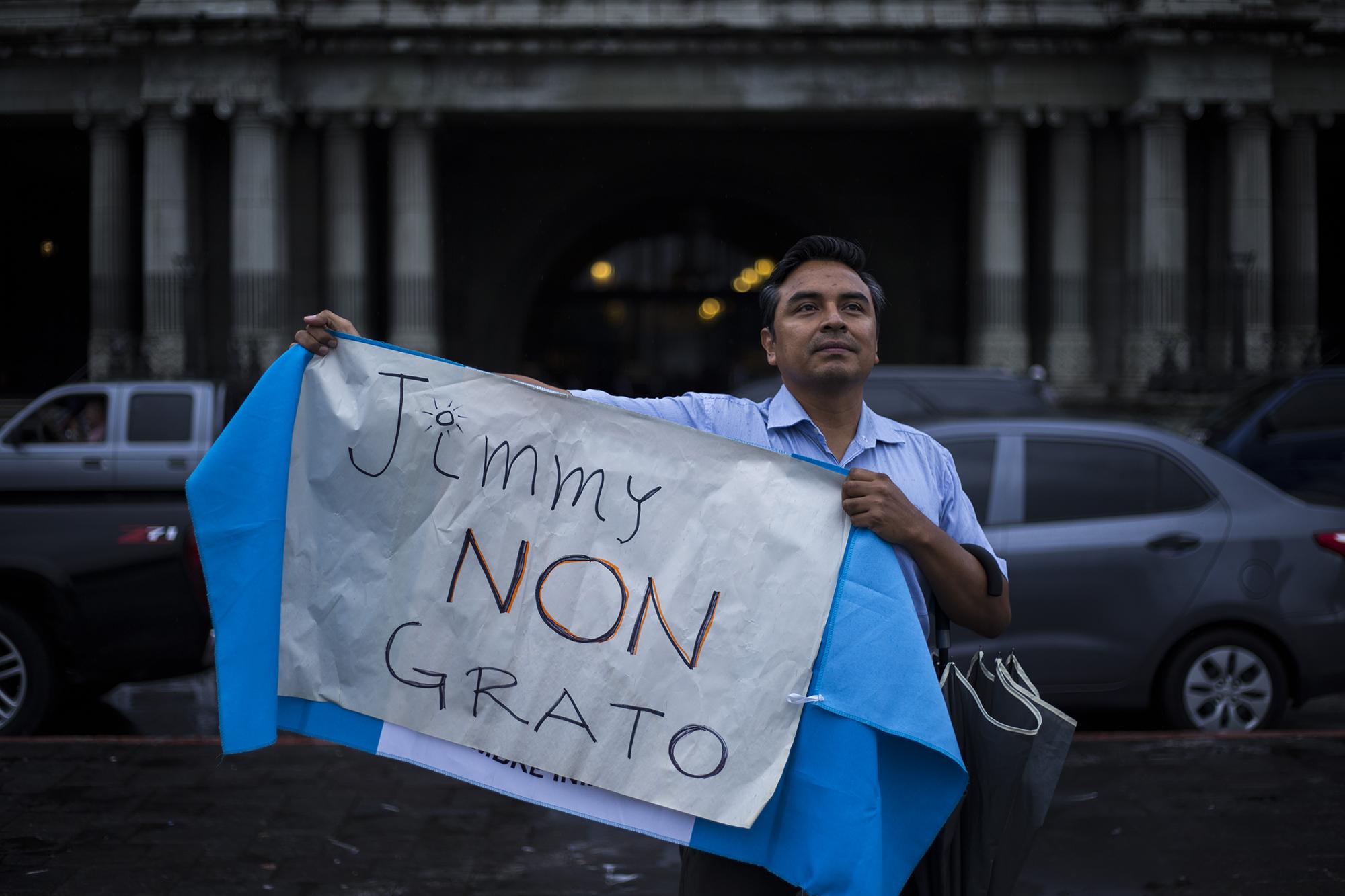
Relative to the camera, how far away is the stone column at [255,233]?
1159 inches

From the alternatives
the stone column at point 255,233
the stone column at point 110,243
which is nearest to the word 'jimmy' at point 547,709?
the stone column at point 255,233

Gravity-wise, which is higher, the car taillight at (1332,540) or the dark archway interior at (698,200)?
the dark archway interior at (698,200)

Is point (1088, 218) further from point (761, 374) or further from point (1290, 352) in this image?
point (761, 374)

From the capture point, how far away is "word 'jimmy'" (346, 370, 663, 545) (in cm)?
339

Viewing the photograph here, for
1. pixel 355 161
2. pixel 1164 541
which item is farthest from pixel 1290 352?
pixel 1164 541

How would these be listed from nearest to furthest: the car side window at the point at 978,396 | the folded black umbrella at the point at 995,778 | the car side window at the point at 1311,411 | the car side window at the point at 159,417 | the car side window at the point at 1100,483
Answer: the folded black umbrella at the point at 995,778
the car side window at the point at 1100,483
the car side window at the point at 1311,411
the car side window at the point at 978,396
the car side window at the point at 159,417

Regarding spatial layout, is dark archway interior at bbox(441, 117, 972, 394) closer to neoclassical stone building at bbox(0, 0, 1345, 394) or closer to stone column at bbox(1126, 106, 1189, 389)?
neoclassical stone building at bbox(0, 0, 1345, 394)

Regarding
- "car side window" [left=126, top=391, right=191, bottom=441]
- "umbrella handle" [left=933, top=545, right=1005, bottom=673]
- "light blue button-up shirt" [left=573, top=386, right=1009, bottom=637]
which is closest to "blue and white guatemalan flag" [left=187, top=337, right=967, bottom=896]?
"light blue button-up shirt" [left=573, top=386, right=1009, bottom=637]

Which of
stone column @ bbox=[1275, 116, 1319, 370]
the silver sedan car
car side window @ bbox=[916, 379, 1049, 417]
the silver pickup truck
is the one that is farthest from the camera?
stone column @ bbox=[1275, 116, 1319, 370]

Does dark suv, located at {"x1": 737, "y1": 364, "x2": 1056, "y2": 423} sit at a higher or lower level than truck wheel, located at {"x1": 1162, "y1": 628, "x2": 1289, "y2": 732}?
higher

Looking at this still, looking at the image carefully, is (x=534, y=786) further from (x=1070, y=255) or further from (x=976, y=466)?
(x=1070, y=255)

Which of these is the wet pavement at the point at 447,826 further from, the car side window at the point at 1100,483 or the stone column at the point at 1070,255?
the stone column at the point at 1070,255

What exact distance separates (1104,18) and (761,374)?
43.8 feet

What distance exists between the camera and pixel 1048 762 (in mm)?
2955
